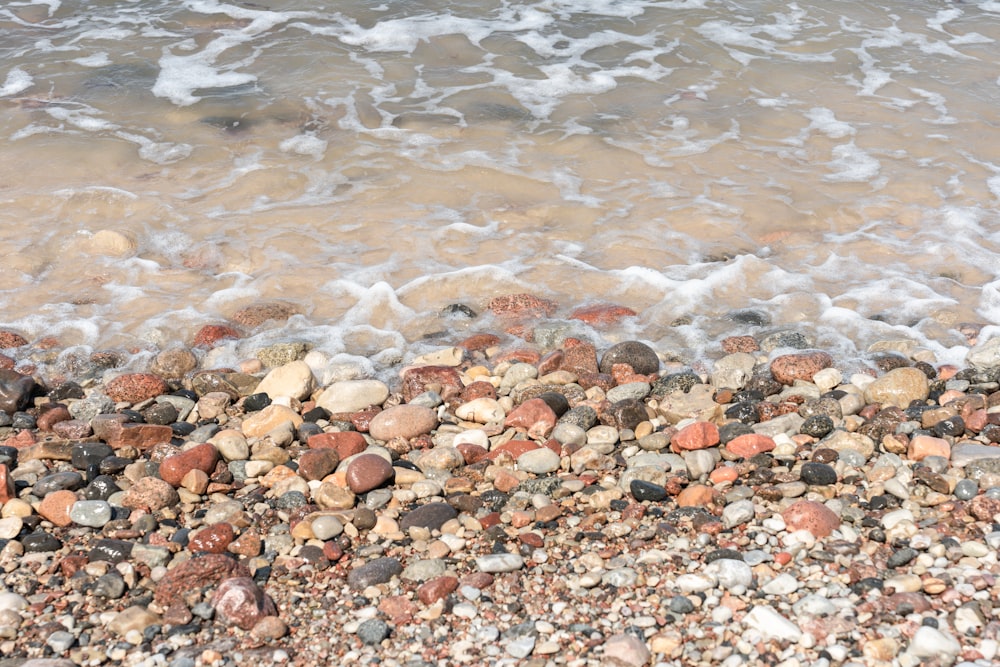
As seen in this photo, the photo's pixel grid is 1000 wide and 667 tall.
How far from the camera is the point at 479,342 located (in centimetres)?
595

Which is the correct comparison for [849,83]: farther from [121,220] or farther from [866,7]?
[121,220]

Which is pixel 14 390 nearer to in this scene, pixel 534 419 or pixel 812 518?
pixel 534 419

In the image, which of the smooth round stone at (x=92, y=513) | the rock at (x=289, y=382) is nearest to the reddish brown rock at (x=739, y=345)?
the rock at (x=289, y=382)

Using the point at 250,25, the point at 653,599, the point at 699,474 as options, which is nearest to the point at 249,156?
the point at 250,25

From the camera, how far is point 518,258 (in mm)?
7004

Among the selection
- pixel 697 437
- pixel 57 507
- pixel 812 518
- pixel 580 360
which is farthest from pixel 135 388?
pixel 812 518

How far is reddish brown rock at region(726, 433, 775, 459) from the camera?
15.3 feet

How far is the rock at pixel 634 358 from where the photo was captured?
5559mm

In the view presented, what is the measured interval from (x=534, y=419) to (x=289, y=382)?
1.49 m

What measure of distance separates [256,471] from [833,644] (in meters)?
2.78

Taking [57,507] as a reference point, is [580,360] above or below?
below

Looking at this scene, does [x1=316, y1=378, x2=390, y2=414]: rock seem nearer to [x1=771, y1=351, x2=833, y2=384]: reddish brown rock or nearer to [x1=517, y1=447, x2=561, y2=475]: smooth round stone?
[x1=517, y1=447, x2=561, y2=475]: smooth round stone

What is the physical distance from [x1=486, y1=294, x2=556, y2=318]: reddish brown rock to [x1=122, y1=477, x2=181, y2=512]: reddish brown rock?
2599 millimetres

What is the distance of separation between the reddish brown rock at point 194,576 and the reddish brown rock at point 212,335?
7.73 ft
